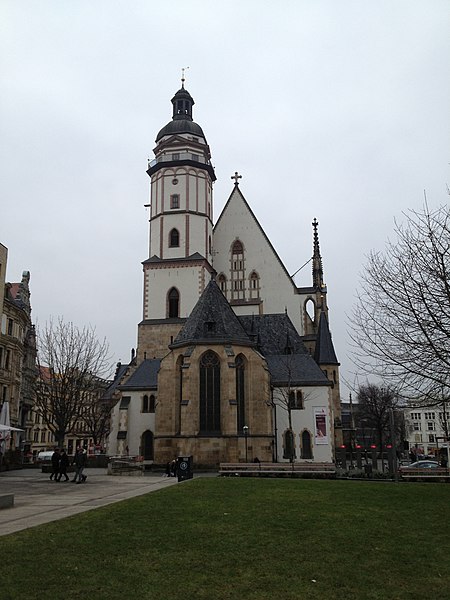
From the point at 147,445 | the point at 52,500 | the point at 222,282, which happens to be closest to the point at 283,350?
the point at 222,282

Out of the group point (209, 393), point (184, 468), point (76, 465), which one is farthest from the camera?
point (209, 393)

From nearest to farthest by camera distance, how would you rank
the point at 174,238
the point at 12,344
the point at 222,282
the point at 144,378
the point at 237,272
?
1. the point at 12,344
2. the point at 144,378
3. the point at 174,238
4. the point at 222,282
5. the point at 237,272

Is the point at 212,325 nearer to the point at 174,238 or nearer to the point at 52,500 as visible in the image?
the point at 174,238

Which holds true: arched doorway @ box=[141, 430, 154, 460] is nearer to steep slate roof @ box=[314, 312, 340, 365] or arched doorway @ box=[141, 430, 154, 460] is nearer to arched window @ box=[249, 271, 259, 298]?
steep slate roof @ box=[314, 312, 340, 365]

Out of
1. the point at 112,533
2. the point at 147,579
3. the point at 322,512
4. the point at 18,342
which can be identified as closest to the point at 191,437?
the point at 18,342

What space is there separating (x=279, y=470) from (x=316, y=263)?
32.3 m

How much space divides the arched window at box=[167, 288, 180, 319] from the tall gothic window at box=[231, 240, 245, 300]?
18.8 ft

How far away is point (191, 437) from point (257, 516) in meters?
23.3

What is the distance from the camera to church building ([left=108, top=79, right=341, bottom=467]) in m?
37.5

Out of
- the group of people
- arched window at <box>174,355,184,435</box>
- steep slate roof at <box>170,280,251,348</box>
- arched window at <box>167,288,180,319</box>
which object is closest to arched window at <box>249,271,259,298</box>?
arched window at <box>167,288,180,319</box>

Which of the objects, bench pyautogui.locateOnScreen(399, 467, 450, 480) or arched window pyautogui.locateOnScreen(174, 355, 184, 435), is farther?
arched window pyautogui.locateOnScreen(174, 355, 184, 435)

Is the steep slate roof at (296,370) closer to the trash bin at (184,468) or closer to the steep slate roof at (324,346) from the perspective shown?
the steep slate roof at (324,346)

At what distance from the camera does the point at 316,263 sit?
57156mm

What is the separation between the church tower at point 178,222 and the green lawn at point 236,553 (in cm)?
3690
